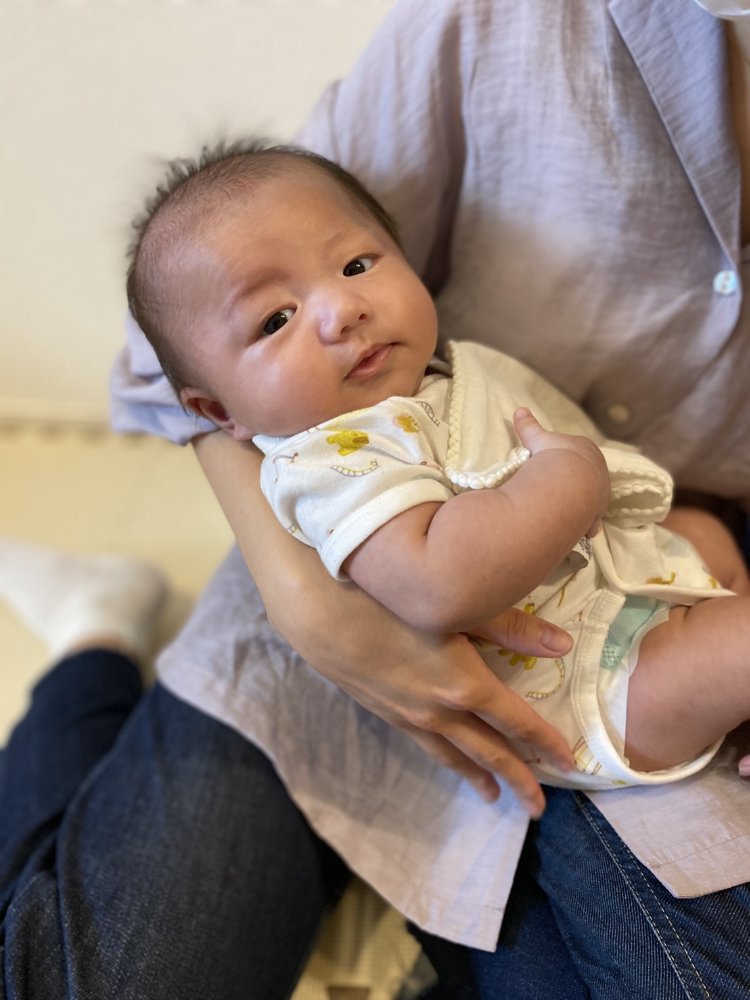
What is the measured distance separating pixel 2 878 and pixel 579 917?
0.54 meters

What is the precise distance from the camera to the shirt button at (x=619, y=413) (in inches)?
31.5

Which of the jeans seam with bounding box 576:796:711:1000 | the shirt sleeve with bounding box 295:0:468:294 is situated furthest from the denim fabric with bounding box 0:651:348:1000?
the shirt sleeve with bounding box 295:0:468:294

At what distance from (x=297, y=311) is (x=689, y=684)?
0.40 metres

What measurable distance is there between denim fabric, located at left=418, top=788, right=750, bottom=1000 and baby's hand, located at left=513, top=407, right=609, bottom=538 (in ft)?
0.89

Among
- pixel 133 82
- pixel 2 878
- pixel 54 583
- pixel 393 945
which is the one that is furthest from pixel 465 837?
pixel 133 82

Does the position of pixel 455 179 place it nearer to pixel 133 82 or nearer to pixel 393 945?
pixel 133 82

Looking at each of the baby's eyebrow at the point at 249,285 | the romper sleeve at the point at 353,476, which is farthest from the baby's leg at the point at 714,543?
the baby's eyebrow at the point at 249,285

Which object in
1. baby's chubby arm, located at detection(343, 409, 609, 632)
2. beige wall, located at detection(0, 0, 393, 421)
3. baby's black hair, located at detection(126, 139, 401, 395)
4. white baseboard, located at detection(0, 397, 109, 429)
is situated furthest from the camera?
white baseboard, located at detection(0, 397, 109, 429)

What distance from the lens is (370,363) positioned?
0.61 m

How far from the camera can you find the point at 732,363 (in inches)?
29.0

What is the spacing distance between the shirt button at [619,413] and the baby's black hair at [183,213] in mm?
267

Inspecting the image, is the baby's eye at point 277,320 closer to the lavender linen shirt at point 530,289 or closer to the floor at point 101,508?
the lavender linen shirt at point 530,289

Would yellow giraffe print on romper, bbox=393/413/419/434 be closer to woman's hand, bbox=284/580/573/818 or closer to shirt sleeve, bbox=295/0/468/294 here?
woman's hand, bbox=284/580/573/818

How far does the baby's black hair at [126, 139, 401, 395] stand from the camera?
2.06 feet
